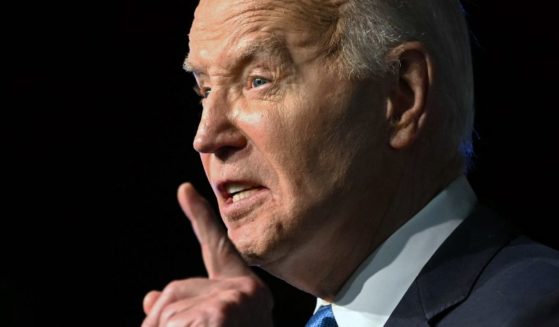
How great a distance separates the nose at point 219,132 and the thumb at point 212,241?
373 mm

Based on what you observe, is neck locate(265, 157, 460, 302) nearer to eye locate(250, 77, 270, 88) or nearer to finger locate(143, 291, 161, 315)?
eye locate(250, 77, 270, 88)

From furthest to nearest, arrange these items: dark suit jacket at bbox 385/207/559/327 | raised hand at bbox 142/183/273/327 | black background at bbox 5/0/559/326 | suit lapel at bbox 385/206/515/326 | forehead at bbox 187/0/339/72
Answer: black background at bbox 5/0/559/326
forehead at bbox 187/0/339/72
suit lapel at bbox 385/206/515/326
dark suit jacket at bbox 385/207/559/327
raised hand at bbox 142/183/273/327

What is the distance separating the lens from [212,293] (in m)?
1.66

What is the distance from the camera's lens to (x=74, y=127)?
11.5 ft

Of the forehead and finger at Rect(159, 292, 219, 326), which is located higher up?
the forehead

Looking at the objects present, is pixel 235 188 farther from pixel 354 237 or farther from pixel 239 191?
pixel 354 237

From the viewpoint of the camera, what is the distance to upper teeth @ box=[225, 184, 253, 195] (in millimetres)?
2111

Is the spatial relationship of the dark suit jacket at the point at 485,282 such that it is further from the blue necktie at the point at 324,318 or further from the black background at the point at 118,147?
the black background at the point at 118,147

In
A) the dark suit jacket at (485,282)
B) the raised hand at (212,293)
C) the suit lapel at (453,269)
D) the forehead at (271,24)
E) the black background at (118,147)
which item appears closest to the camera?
the raised hand at (212,293)

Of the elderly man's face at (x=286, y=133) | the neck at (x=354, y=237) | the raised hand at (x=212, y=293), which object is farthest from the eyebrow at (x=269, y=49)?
the raised hand at (x=212, y=293)

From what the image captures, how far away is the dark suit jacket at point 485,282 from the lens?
1.87m

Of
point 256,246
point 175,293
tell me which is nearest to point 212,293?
point 175,293

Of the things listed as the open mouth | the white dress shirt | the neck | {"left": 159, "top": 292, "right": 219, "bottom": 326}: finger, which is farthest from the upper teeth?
{"left": 159, "top": 292, "right": 219, "bottom": 326}: finger

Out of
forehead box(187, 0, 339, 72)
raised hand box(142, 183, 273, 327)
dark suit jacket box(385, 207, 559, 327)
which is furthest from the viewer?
forehead box(187, 0, 339, 72)
